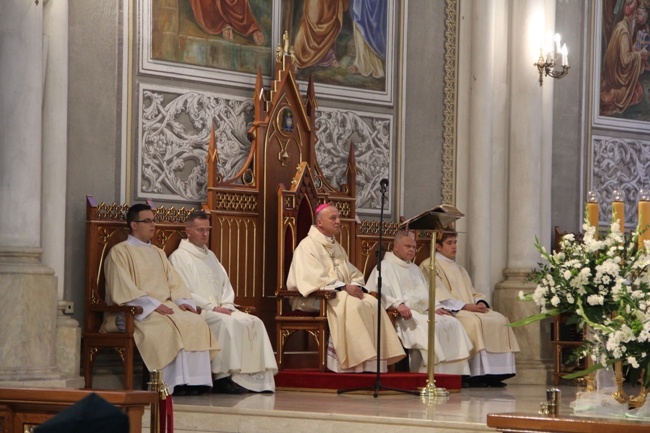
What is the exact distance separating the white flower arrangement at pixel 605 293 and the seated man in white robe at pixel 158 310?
3754mm

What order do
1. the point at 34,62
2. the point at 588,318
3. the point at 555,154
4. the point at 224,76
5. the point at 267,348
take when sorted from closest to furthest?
the point at 588,318, the point at 34,62, the point at 267,348, the point at 224,76, the point at 555,154

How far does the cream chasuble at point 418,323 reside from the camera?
11.4 meters

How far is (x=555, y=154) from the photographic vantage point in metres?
14.0

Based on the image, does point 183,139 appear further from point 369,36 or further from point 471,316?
point 471,316

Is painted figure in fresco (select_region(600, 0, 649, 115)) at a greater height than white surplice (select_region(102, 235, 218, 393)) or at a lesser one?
greater

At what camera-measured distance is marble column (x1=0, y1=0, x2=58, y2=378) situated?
9.20m

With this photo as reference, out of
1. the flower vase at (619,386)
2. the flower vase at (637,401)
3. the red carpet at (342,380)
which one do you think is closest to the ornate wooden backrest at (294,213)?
the red carpet at (342,380)

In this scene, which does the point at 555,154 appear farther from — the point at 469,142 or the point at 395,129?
the point at 395,129

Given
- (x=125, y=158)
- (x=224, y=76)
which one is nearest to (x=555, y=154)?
(x=224, y=76)

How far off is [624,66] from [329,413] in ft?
25.1

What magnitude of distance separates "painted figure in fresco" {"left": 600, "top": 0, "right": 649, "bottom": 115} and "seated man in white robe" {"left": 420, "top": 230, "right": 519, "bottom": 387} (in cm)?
313

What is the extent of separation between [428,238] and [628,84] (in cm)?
357

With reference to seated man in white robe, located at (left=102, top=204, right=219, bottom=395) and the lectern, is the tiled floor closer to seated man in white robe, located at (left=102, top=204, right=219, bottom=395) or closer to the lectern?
the lectern

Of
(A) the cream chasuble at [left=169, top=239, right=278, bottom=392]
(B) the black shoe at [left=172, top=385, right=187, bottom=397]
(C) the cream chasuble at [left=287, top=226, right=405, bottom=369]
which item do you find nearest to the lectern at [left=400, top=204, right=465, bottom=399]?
(C) the cream chasuble at [left=287, top=226, right=405, bottom=369]
